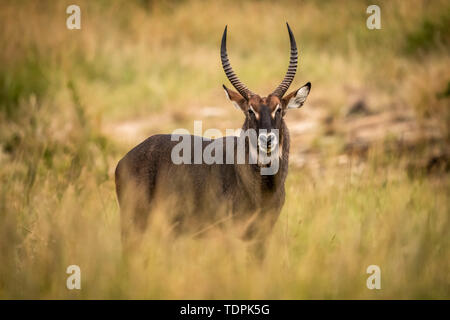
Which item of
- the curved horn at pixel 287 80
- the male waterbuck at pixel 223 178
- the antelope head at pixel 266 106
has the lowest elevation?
the male waterbuck at pixel 223 178

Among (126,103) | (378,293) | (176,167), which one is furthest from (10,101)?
(378,293)

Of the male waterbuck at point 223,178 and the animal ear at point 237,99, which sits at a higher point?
the animal ear at point 237,99

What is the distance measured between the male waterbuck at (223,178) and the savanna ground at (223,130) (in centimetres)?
23

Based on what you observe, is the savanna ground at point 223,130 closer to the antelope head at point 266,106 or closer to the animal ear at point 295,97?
the antelope head at point 266,106

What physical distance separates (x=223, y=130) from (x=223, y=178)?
5.56 m

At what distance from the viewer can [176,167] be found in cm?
610

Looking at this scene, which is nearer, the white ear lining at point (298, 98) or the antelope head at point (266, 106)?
the antelope head at point (266, 106)

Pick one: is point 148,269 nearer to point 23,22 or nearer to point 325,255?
point 325,255

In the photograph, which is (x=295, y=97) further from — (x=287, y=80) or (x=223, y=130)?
(x=223, y=130)

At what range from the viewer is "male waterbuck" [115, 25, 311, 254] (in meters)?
5.54

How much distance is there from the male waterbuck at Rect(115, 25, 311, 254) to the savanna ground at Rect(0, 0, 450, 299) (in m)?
0.23

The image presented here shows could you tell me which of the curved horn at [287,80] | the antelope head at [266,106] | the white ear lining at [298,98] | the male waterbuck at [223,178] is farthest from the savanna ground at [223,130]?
the curved horn at [287,80]

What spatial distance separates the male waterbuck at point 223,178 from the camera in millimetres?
5543

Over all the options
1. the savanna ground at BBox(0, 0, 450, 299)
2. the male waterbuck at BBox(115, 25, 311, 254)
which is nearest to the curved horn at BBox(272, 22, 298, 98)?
the male waterbuck at BBox(115, 25, 311, 254)
